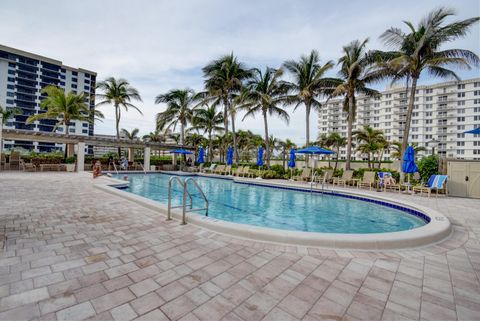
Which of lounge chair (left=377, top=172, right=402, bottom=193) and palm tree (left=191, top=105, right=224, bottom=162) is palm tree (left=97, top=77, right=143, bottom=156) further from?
lounge chair (left=377, top=172, right=402, bottom=193)

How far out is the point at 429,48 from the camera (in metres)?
11.5

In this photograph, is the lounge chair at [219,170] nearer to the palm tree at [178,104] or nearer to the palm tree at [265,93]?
the palm tree at [265,93]

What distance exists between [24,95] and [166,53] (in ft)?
224

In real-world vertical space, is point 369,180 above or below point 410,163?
below

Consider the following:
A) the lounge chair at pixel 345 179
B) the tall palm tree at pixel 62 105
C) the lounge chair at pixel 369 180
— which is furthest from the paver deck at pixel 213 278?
the tall palm tree at pixel 62 105

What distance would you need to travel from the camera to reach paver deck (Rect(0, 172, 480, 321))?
6.63 feet

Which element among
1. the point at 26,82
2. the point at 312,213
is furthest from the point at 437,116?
the point at 26,82

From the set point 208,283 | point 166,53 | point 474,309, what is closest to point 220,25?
point 166,53

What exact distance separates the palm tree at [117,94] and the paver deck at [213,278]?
2270cm

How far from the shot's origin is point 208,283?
247cm

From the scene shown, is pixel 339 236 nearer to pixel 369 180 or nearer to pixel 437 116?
pixel 369 180

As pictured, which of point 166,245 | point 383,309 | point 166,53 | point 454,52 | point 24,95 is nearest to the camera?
point 383,309

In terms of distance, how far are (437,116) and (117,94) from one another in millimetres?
73308

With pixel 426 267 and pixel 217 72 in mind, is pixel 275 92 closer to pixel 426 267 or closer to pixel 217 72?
pixel 217 72
